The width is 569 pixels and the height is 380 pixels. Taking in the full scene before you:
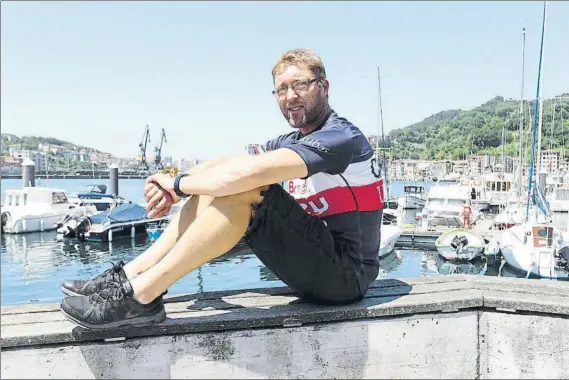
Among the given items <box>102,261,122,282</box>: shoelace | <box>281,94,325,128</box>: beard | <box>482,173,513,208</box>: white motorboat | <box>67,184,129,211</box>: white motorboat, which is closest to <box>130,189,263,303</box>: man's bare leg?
<box>102,261,122,282</box>: shoelace

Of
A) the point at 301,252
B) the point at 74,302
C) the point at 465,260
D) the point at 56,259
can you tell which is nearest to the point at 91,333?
the point at 74,302

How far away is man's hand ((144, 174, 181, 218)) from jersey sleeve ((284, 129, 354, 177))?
2.36 feet

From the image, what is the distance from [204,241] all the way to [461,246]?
19486 millimetres

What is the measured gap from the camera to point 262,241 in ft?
7.46

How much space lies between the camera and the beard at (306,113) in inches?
98.8

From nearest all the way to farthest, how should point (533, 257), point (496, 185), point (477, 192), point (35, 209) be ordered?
point (533, 257) < point (35, 209) < point (477, 192) < point (496, 185)

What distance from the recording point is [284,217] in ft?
7.27

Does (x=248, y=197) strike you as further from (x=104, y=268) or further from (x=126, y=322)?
(x=104, y=268)

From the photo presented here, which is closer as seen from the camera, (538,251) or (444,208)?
(538,251)

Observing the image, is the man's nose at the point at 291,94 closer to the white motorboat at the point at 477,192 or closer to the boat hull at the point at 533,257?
the boat hull at the point at 533,257

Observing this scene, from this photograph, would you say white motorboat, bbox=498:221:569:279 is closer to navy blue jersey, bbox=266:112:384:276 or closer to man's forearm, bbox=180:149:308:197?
navy blue jersey, bbox=266:112:384:276

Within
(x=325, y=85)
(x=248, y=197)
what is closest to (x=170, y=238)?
(x=248, y=197)

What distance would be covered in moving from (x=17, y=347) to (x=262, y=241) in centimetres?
111

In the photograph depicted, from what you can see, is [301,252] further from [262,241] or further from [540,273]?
[540,273]
